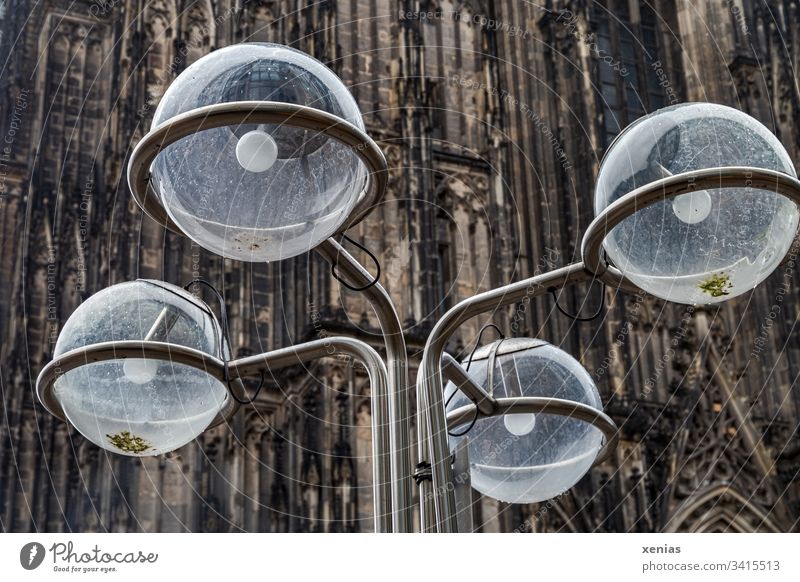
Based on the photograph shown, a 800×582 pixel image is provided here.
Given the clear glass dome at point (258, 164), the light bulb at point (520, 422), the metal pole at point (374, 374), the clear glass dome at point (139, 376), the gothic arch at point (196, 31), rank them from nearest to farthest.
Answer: the clear glass dome at point (258, 164) → the metal pole at point (374, 374) → the clear glass dome at point (139, 376) → the light bulb at point (520, 422) → the gothic arch at point (196, 31)

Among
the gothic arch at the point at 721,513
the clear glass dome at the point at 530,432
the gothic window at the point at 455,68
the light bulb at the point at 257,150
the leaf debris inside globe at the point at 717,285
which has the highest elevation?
the gothic window at the point at 455,68

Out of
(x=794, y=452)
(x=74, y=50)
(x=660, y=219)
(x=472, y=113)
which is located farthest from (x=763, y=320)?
(x=660, y=219)

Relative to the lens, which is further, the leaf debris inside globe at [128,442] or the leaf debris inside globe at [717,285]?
the leaf debris inside globe at [128,442]

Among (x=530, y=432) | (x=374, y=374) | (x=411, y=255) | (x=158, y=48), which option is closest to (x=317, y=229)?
(x=374, y=374)

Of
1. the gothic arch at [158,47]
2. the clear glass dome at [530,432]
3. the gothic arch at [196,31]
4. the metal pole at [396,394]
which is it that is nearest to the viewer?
the metal pole at [396,394]

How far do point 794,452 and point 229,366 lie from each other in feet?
44.1

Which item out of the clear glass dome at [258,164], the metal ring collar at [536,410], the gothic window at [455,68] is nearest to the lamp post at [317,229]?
the clear glass dome at [258,164]

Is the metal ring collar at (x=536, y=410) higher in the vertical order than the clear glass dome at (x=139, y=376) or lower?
lower

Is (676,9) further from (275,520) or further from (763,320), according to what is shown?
(275,520)

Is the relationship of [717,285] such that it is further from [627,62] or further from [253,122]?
[627,62]

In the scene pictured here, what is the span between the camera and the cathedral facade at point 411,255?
15.9 m

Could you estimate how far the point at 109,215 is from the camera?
→ 16.8 meters

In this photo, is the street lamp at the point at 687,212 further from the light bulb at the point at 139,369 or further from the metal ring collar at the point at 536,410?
the light bulb at the point at 139,369
